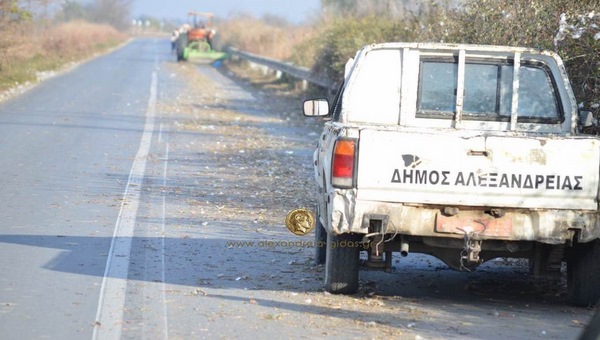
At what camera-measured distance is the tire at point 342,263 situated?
7449 millimetres

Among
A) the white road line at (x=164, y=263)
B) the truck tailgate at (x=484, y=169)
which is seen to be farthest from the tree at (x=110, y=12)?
the truck tailgate at (x=484, y=169)

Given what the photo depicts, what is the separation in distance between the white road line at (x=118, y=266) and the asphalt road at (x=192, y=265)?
2 centimetres

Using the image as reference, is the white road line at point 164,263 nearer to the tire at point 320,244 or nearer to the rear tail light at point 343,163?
the tire at point 320,244

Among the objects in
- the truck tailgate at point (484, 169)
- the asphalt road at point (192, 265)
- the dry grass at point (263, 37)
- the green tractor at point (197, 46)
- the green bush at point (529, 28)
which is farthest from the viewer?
the green tractor at point (197, 46)

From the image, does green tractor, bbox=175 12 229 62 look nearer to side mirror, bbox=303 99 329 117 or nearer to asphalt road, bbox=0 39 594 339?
asphalt road, bbox=0 39 594 339

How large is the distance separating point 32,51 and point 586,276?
129 ft

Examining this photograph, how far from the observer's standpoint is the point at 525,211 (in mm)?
7109

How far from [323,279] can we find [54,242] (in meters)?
2.58

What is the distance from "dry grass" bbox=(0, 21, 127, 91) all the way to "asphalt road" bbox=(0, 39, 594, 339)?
47.9ft

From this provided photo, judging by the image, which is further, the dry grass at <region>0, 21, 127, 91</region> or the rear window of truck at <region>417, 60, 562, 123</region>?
the dry grass at <region>0, 21, 127, 91</region>

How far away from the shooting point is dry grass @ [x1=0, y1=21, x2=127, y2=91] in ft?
104

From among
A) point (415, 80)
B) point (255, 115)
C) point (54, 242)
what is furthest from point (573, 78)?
point (255, 115)

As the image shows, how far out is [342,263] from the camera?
24.6 feet

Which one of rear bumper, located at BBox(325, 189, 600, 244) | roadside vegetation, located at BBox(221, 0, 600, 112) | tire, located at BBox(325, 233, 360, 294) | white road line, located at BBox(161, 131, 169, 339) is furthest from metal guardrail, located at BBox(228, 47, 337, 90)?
rear bumper, located at BBox(325, 189, 600, 244)
